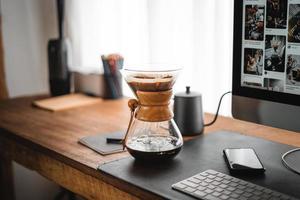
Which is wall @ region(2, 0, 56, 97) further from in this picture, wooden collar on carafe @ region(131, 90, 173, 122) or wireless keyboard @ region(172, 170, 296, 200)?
wireless keyboard @ region(172, 170, 296, 200)

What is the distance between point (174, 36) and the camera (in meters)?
1.66

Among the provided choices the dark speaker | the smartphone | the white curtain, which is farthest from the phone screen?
the dark speaker

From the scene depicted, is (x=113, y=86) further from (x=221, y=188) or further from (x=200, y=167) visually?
(x=221, y=188)

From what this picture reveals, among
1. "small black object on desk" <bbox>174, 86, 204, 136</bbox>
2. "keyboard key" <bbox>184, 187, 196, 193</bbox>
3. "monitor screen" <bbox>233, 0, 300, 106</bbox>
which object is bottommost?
"keyboard key" <bbox>184, 187, 196, 193</bbox>

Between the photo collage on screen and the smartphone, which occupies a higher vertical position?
the photo collage on screen

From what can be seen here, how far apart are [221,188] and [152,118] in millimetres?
265

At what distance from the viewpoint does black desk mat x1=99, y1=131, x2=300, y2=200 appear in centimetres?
92

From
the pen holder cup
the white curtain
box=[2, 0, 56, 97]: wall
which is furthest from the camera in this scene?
box=[2, 0, 56, 97]: wall

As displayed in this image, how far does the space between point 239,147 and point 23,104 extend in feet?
3.31

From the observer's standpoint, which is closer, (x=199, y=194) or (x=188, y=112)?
(x=199, y=194)

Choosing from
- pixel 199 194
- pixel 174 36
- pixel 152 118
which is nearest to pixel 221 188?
pixel 199 194

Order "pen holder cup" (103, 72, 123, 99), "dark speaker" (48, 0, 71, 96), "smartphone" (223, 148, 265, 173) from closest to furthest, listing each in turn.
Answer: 1. "smartphone" (223, 148, 265, 173)
2. "pen holder cup" (103, 72, 123, 99)
3. "dark speaker" (48, 0, 71, 96)

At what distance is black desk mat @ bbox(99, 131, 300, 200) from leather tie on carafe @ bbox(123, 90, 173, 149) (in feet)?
0.35

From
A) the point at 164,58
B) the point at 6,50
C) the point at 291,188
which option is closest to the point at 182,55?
the point at 164,58
